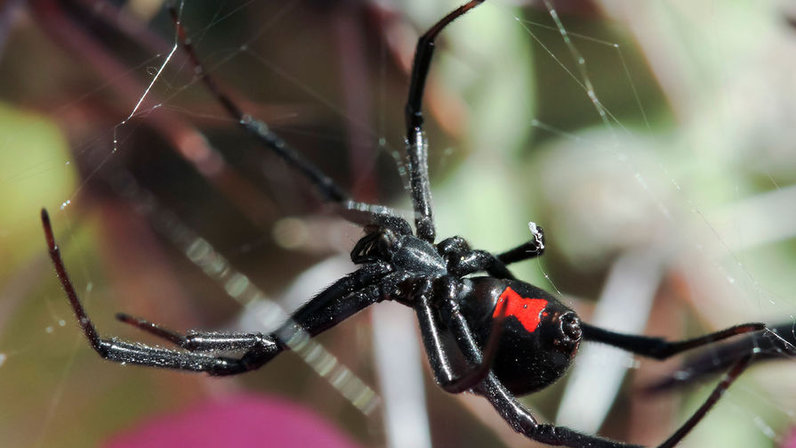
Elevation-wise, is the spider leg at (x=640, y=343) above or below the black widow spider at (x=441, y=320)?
below

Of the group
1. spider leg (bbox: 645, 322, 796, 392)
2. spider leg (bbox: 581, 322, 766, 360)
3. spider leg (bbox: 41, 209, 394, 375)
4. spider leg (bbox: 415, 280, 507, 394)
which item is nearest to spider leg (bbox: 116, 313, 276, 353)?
spider leg (bbox: 41, 209, 394, 375)

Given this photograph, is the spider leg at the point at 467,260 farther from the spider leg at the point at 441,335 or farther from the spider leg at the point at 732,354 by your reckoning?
the spider leg at the point at 732,354

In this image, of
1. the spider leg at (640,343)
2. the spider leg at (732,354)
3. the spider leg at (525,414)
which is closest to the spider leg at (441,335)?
the spider leg at (525,414)

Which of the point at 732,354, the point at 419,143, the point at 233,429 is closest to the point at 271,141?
the point at 419,143

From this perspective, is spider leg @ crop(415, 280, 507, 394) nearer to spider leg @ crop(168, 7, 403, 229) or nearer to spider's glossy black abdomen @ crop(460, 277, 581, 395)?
spider's glossy black abdomen @ crop(460, 277, 581, 395)

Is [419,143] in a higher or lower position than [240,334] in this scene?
higher

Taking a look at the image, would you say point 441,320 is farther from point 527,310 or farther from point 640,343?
point 640,343

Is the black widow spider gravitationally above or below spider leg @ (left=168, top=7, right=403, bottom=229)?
below
